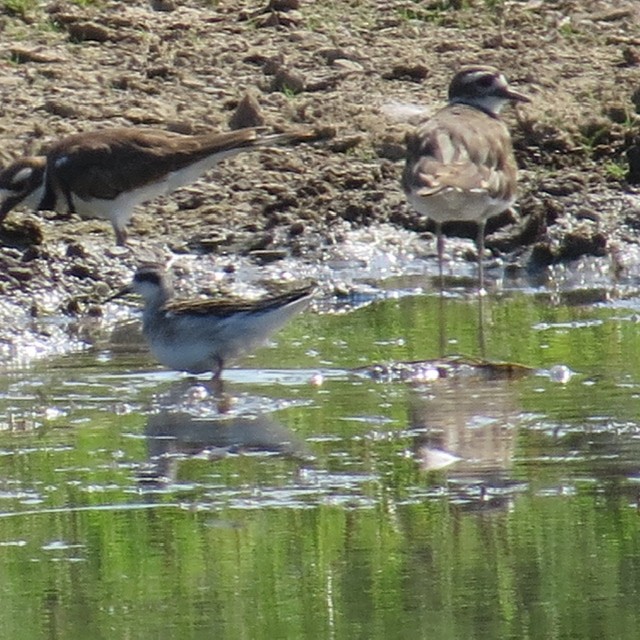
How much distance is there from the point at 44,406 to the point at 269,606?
3117 millimetres

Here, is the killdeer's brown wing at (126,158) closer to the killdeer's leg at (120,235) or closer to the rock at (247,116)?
the killdeer's leg at (120,235)

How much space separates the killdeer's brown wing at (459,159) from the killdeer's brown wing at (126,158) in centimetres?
127

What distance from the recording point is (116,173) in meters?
12.6

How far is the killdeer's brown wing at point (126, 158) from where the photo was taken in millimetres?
12484

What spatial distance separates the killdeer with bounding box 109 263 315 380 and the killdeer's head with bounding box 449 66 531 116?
3.56 meters

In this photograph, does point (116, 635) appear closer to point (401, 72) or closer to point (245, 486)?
point (245, 486)

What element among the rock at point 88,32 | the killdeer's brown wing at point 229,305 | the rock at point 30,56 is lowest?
the killdeer's brown wing at point 229,305

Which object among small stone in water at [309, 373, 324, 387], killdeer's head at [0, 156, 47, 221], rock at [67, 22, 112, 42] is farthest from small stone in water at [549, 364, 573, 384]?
rock at [67, 22, 112, 42]

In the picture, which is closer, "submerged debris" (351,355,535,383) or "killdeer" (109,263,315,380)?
"submerged debris" (351,355,535,383)

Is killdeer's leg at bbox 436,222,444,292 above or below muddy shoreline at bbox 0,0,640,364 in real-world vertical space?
below

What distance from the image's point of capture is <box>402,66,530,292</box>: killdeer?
1128 centimetres

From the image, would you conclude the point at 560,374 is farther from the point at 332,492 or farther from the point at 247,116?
the point at 247,116

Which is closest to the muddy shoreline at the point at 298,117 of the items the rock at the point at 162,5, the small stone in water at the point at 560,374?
the rock at the point at 162,5

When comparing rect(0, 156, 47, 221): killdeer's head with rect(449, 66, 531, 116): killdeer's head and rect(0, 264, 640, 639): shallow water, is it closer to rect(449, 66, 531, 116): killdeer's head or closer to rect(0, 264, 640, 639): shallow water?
rect(0, 264, 640, 639): shallow water
